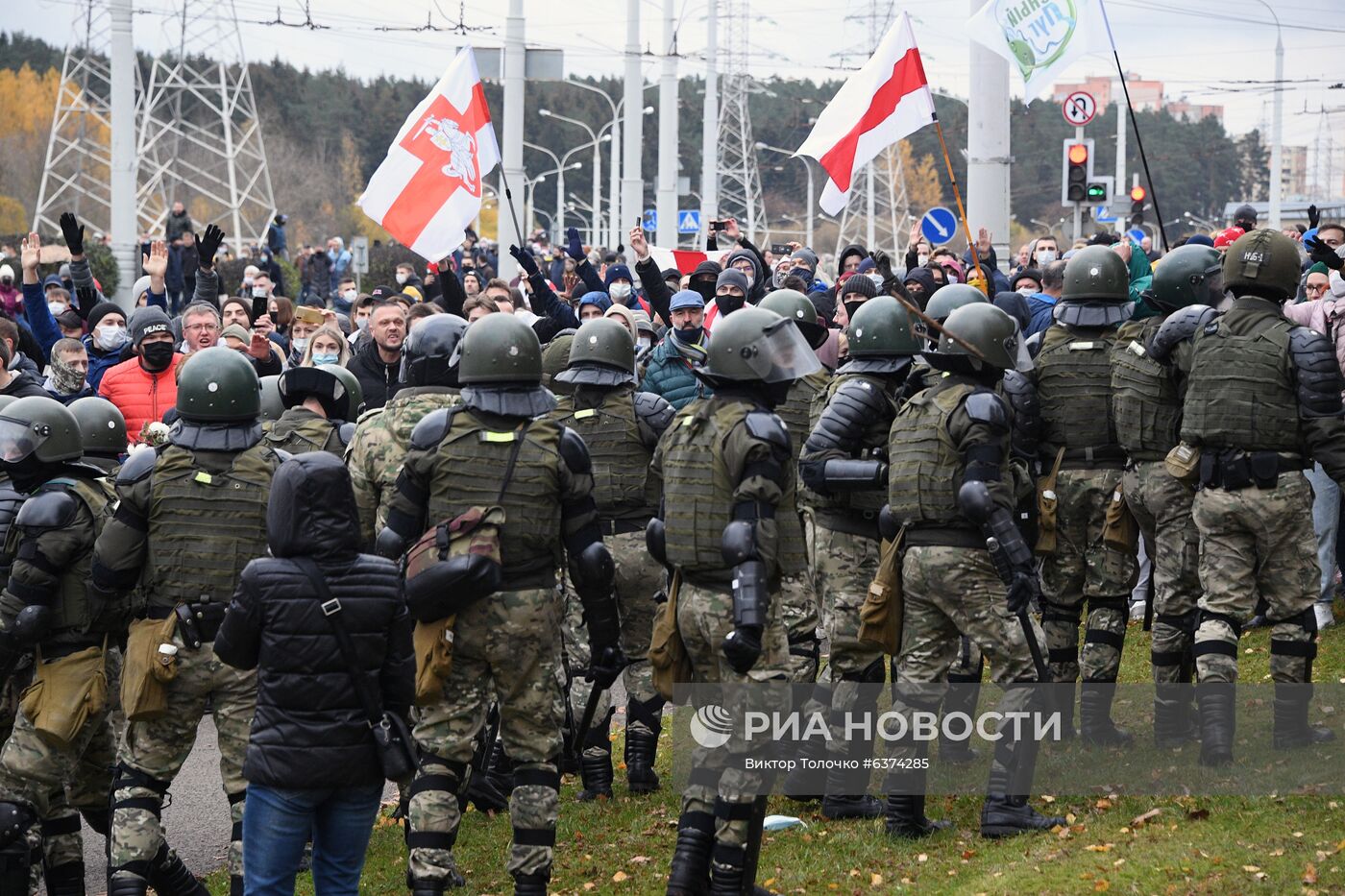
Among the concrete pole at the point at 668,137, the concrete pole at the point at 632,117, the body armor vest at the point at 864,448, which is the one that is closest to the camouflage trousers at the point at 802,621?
the body armor vest at the point at 864,448

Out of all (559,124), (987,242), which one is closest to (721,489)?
(987,242)

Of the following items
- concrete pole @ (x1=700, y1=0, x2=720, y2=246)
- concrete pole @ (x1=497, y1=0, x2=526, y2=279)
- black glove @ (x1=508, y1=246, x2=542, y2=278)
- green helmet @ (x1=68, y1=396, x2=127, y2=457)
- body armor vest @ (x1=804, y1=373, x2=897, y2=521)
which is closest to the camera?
green helmet @ (x1=68, y1=396, x2=127, y2=457)

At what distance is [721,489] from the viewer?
6867mm

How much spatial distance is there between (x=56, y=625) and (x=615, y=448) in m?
2.85

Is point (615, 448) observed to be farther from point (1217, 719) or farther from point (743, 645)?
point (1217, 719)

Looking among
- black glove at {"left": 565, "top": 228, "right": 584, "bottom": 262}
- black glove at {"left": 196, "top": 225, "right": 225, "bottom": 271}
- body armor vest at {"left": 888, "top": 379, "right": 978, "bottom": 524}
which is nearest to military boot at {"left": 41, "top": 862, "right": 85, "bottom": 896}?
body armor vest at {"left": 888, "top": 379, "right": 978, "bottom": 524}

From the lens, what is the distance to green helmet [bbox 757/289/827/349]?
29.6 ft

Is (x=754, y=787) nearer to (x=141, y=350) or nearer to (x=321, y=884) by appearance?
(x=321, y=884)

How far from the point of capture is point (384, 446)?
25.7 ft

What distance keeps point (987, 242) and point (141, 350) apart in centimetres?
783

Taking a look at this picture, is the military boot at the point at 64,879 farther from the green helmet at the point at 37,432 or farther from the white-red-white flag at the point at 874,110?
the white-red-white flag at the point at 874,110

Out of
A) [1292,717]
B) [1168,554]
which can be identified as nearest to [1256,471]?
[1168,554]

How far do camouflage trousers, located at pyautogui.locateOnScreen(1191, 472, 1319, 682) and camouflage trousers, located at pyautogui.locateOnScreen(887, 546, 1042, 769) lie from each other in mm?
1032

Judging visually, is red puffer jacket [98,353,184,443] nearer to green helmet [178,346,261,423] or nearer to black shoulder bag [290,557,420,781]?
green helmet [178,346,261,423]
